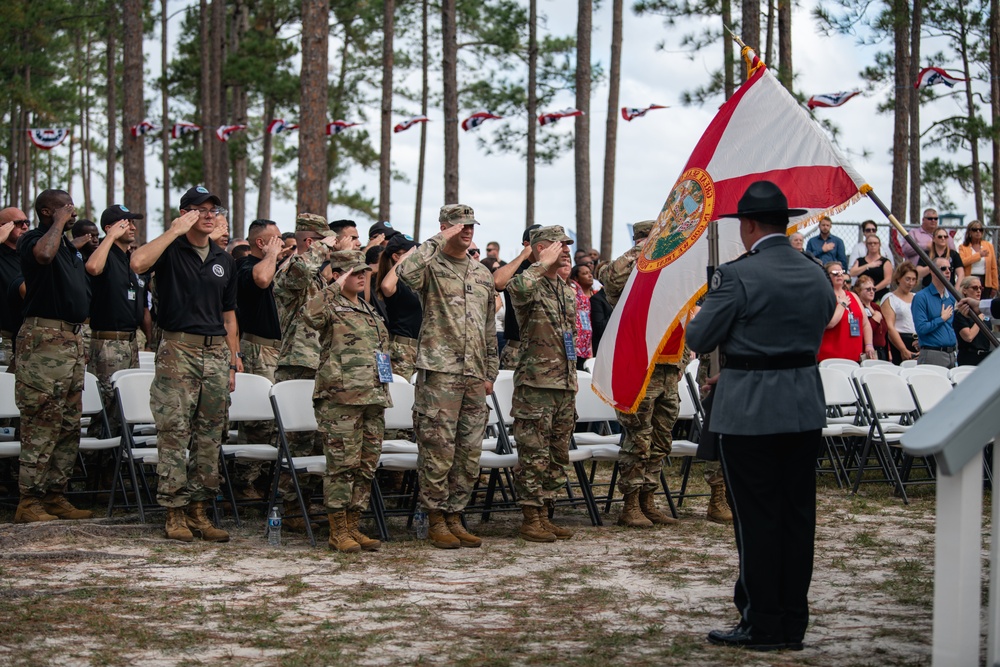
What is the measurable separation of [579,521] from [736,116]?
3.05 meters

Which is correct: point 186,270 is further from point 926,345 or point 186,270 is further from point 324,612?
point 926,345

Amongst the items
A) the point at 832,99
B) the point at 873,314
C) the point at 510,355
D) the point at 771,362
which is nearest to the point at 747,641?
the point at 771,362

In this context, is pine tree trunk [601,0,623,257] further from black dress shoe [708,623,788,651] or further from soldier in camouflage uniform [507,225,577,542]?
black dress shoe [708,623,788,651]

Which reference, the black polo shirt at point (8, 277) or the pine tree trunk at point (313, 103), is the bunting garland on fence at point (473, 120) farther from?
the black polo shirt at point (8, 277)

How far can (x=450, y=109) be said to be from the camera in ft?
69.4

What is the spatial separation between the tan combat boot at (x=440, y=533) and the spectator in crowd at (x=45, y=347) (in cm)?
232

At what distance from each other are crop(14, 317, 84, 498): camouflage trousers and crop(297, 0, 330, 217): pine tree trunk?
5539 millimetres

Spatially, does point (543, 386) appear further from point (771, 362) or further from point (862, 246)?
point (862, 246)

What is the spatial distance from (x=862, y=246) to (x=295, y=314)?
32.4 feet

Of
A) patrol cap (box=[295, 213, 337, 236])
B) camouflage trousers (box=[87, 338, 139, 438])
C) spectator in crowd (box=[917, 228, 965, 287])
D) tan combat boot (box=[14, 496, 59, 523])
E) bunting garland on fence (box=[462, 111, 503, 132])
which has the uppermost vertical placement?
bunting garland on fence (box=[462, 111, 503, 132])

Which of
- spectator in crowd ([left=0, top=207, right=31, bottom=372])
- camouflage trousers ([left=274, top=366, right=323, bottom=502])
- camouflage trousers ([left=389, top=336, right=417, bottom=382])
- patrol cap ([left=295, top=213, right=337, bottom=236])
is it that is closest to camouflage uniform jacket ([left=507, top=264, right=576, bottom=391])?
camouflage trousers ([left=274, top=366, right=323, bottom=502])

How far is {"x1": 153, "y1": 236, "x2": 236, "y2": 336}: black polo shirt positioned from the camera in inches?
283

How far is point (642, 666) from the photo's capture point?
452 centimetres

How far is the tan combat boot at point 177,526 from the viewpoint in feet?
23.5
